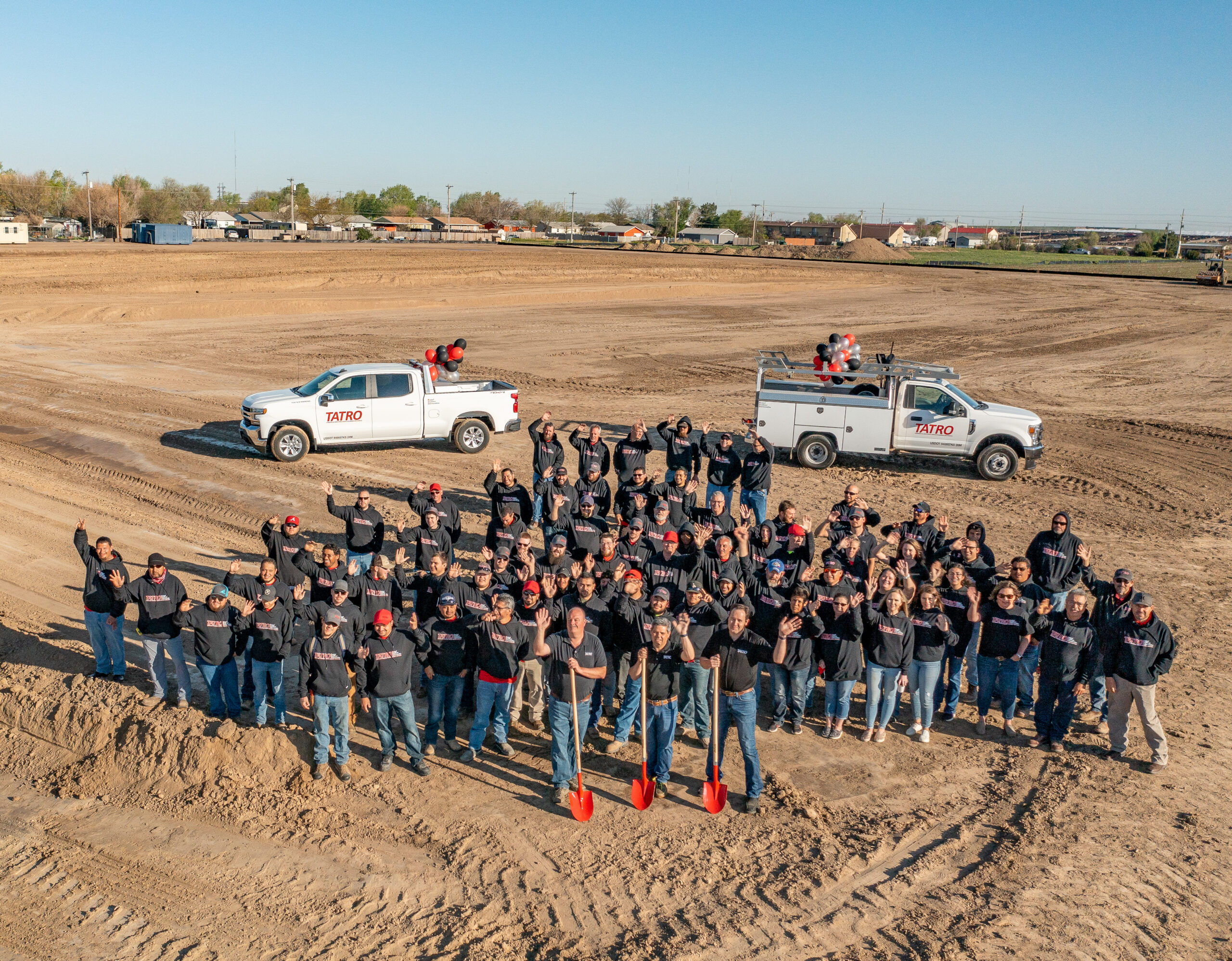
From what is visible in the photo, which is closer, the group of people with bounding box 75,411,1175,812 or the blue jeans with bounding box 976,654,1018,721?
the group of people with bounding box 75,411,1175,812

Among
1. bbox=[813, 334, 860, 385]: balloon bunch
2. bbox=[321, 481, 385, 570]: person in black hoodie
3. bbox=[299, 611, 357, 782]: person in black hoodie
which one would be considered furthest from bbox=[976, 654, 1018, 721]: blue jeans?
bbox=[813, 334, 860, 385]: balloon bunch

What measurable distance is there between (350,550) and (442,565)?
10.2 feet

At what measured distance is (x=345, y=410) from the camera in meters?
18.4

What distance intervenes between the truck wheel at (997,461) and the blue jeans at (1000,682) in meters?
9.57

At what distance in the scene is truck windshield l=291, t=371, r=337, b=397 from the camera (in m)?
18.4

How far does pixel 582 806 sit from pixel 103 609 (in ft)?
17.3

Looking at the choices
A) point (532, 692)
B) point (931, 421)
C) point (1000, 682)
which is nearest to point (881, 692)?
point (1000, 682)

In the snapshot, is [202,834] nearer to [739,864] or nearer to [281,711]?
[281,711]

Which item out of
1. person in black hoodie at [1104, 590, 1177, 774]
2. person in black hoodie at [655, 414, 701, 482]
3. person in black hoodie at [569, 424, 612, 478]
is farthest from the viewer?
person in black hoodie at [655, 414, 701, 482]

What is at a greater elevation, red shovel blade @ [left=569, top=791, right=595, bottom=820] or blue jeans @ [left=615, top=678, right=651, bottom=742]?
blue jeans @ [left=615, top=678, right=651, bottom=742]

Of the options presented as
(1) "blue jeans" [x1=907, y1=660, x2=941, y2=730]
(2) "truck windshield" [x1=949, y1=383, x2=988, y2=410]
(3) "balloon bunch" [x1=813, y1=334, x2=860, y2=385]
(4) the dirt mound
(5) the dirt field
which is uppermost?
(4) the dirt mound

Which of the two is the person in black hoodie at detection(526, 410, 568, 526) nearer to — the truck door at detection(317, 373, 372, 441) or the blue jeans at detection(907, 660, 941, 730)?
the truck door at detection(317, 373, 372, 441)

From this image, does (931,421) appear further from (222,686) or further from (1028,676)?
(222,686)

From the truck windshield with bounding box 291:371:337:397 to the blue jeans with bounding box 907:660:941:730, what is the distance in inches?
496
